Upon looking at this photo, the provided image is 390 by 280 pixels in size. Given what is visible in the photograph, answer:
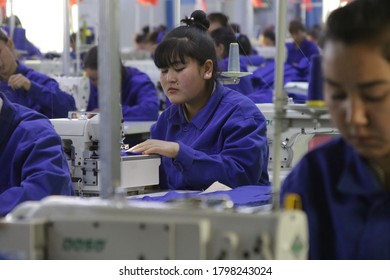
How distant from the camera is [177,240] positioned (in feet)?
4.82

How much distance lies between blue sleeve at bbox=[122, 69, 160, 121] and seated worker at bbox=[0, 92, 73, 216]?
3.21 m

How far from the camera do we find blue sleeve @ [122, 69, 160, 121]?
6102 millimetres

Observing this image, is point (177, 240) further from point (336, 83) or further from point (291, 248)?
point (336, 83)

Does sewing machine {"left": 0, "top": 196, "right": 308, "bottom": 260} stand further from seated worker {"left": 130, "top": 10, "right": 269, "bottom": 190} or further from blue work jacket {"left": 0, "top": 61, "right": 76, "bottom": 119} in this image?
blue work jacket {"left": 0, "top": 61, "right": 76, "bottom": 119}

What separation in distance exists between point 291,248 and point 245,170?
6.66ft

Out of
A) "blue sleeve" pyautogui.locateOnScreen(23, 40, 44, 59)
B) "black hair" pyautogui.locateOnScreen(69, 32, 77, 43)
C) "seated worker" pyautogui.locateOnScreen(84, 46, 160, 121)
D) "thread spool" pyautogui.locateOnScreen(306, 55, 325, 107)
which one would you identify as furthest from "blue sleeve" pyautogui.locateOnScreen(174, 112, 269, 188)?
"black hair" pyautogui.locateOnScreen(69, 32, 77, 43)

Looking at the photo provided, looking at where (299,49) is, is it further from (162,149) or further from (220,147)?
(162,149)

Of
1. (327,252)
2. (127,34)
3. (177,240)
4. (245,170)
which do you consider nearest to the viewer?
(177,240)

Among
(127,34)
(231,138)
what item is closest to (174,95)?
(231,138)

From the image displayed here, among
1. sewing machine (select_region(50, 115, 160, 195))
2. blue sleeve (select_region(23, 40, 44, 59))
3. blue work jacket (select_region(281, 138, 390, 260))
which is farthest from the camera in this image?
blue sleeve (select_region(23, 40, 44, 59))

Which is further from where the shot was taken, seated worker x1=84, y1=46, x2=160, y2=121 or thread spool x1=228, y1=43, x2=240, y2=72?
seated worker x1=84, y1=46, x2=160, y2=121

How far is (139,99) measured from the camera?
6195mm

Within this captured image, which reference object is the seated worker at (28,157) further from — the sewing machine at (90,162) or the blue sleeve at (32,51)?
the blue sleeve at (32,51)

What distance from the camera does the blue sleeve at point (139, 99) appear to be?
6102 millimetres
